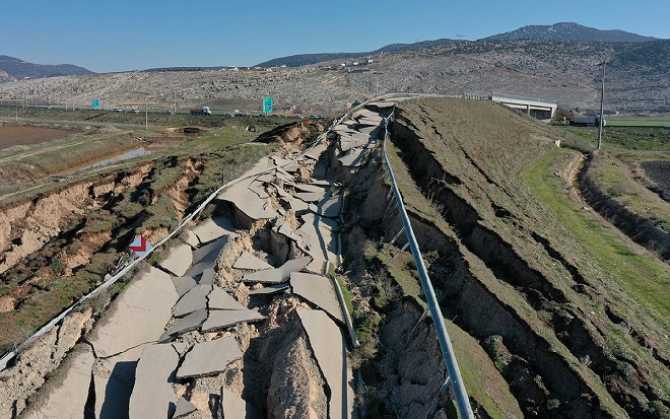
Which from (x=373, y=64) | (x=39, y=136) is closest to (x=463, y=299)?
(x=39, y=136)

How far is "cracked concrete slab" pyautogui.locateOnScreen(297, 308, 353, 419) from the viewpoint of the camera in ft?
26.7

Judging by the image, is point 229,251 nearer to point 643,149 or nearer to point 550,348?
point 550,348

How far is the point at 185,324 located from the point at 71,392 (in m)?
2.54

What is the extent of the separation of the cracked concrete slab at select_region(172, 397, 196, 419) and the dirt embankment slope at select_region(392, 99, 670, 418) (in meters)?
4.98

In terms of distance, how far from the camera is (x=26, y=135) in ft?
170

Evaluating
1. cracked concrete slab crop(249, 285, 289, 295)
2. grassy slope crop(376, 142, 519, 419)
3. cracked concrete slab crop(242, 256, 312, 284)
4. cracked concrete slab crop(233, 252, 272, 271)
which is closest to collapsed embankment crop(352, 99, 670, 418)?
grassy slope crop(376, 142, 519, 419)

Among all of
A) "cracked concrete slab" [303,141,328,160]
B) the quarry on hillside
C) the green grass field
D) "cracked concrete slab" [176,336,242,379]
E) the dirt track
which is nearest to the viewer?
the quarry on hillside

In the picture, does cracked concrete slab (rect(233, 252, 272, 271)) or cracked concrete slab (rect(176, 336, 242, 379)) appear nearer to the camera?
cracked concrete slab (rect(176, 336, 242, 379))

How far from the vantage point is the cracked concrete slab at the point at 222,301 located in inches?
433

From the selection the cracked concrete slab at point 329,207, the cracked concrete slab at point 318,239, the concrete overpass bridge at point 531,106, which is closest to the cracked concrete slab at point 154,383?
the cracked concrete slab at point 318,239

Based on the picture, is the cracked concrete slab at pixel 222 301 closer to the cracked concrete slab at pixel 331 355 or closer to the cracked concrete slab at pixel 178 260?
the cracked concrete slab at pixel 331 355

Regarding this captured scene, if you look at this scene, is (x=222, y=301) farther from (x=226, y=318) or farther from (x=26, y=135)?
(x=26, y=135)

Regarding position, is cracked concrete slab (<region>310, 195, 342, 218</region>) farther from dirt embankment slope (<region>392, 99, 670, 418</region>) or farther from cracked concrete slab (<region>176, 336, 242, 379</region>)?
cracked concrete slab (<region>176, 336, 242, 379</region>)

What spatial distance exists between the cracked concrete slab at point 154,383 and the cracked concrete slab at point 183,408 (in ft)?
0.40
